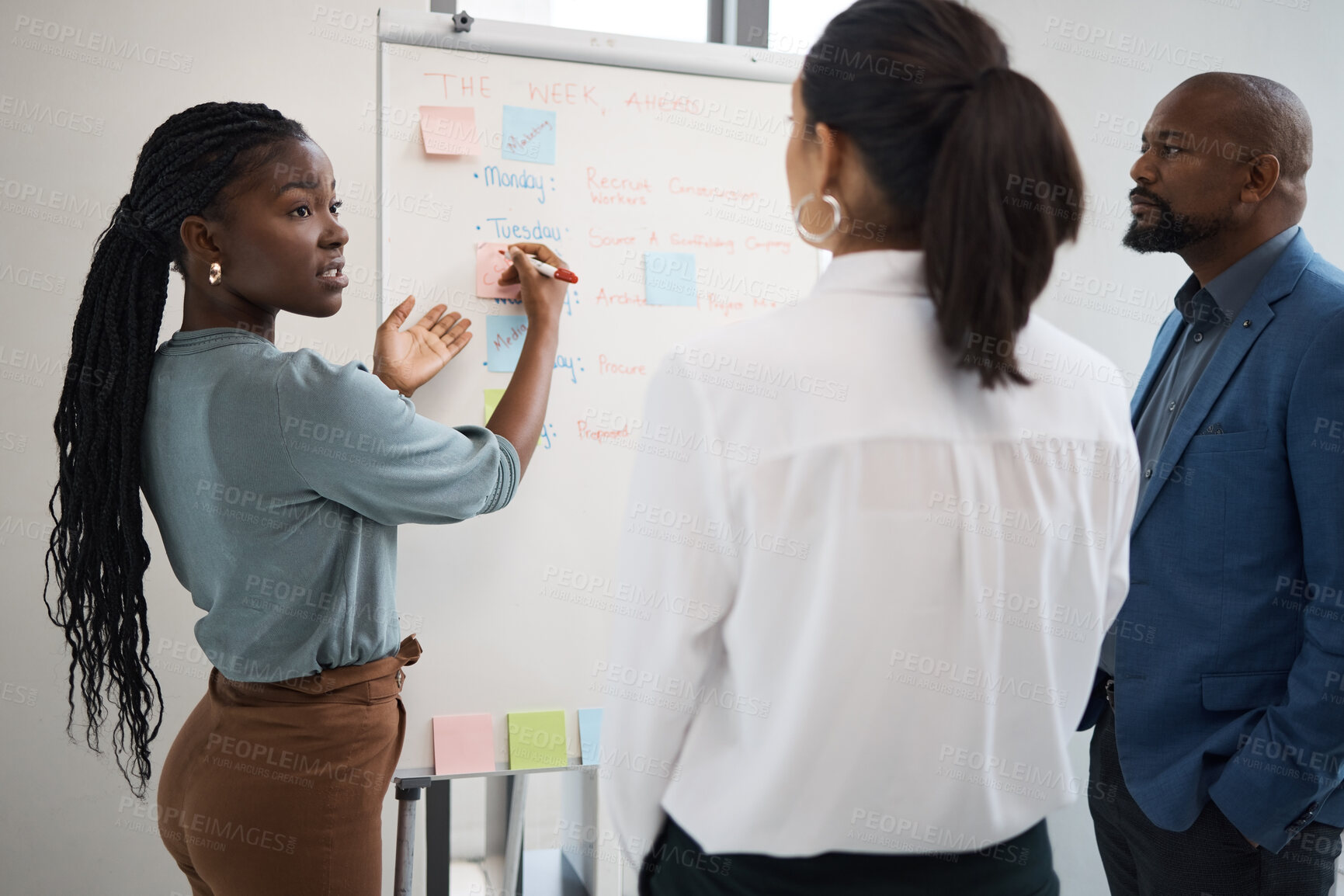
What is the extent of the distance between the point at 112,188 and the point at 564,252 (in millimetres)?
1157

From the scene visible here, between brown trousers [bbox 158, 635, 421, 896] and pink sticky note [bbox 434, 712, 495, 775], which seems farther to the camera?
pink sticky note [bbox 434, 712, 495, 775]

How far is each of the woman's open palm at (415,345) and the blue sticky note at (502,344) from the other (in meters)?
0.04

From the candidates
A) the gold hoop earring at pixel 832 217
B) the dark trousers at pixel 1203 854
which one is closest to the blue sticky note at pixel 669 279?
the gold hoop earring at pixel 832 217

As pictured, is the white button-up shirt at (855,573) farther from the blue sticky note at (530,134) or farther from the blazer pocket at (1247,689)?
the blue sticky note at (530,134)

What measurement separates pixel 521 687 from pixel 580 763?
17cm

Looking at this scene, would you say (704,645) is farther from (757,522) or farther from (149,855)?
(149,855)

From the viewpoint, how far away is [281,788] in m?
1.15

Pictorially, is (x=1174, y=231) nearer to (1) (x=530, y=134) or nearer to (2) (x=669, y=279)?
(2) (x=669, y=279)

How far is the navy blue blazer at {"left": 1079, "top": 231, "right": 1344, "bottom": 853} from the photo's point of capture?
1.19 metres

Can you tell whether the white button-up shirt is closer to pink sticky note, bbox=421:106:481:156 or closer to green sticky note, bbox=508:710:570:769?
green sticky note, bbox=508:710:570:769

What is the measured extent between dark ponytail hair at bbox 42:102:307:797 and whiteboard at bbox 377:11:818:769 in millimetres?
348

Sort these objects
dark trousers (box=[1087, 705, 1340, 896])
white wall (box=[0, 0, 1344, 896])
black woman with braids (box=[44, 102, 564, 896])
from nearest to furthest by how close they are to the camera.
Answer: black woman with braids (box=[44, 102, 564, 896]) < dark trousers (box=[1087, 705, 1340, 896]) < white wall (box=[0, 0, 1344, 896])

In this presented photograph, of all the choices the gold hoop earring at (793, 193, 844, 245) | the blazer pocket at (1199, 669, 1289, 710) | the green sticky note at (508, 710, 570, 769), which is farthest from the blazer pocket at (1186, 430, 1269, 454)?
the green sticky note at (508, 710, 570, 769)

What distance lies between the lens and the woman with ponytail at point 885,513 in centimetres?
73
